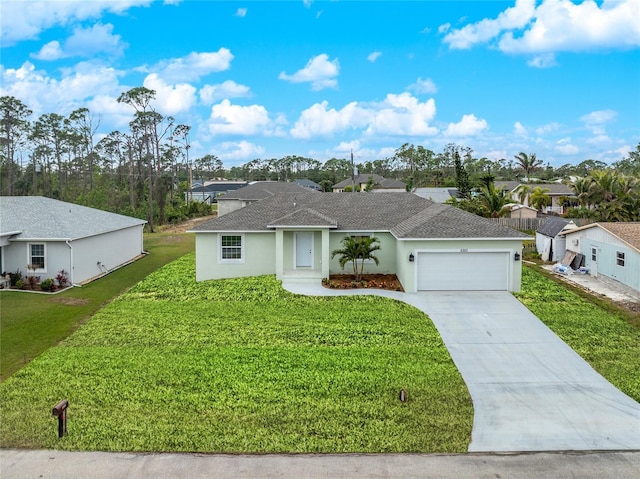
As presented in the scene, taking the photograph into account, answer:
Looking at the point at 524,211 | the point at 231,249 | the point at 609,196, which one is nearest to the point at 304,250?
the point at 231,249

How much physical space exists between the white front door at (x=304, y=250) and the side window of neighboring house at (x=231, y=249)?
236 cm

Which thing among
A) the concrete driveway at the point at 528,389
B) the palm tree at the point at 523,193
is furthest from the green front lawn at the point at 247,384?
the palm tree at the point at 523,193

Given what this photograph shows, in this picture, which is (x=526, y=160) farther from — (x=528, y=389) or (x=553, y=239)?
(x=528, y=389)

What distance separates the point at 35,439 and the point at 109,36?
1904 centimetres

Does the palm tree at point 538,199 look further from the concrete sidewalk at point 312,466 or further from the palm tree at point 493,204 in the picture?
the concrete sidewalk at point 312,466

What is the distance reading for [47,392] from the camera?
344 inches

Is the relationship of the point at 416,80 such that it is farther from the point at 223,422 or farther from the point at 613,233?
the point at 223,422

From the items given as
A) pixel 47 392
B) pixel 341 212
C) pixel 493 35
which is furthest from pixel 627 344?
pixel 493 35

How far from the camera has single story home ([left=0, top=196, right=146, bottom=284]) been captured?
699 inches

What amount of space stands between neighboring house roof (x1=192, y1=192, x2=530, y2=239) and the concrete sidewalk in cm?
989

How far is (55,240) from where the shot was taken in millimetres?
17641

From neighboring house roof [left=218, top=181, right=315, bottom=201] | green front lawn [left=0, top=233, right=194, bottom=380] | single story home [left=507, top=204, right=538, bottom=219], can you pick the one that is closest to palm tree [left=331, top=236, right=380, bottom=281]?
green front lawn [left=0, top=233, right=194, bottom=380]

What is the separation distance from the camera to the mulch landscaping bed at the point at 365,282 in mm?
16844

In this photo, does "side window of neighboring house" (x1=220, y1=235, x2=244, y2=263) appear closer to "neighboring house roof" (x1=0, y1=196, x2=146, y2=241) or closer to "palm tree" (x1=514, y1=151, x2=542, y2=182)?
"neighboring house roof" (x1=0, y1=196, x2=146, y2=241)
